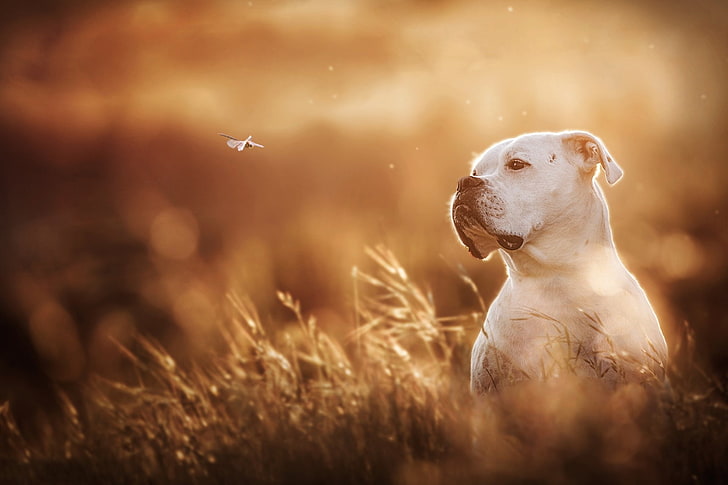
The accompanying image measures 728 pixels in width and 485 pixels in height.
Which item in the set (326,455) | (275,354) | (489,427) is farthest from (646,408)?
(275,354)

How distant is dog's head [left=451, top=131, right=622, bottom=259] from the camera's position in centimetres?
425

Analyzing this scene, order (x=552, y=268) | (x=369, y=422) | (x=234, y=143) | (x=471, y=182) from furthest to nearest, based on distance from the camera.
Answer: (x=471, y=182), (x=552, y=268), (x=234, y=143), (x=369, y=422)

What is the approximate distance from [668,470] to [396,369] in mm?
1358

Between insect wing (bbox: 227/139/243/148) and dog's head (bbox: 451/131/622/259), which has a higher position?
insect wing (bbox: 227/139/243/148)

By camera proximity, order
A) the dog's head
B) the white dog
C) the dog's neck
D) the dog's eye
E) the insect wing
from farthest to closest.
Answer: the dog's eye → the dog's head → the dog's neck → the white dog → the insect wing

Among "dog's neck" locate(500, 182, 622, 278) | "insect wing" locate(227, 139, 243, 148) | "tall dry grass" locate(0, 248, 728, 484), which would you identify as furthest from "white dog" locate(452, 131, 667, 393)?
"insect wing" locate(227, 139, 243, 148)

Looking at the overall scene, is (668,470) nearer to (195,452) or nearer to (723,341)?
(195,452)

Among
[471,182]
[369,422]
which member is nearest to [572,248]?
[471,182]

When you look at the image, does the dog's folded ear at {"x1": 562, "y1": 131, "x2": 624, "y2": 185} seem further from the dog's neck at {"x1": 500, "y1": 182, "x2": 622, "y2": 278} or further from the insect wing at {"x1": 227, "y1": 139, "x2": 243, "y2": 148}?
the insect wing at {"x1": 227, "y1": 139, "x2": 243, "y2": 148}

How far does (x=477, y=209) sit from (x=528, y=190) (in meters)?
0.34

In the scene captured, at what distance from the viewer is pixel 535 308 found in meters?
4.06

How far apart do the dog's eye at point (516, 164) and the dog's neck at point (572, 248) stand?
0.38m

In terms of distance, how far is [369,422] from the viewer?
3.39 metres

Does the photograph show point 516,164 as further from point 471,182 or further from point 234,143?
point 234,143
